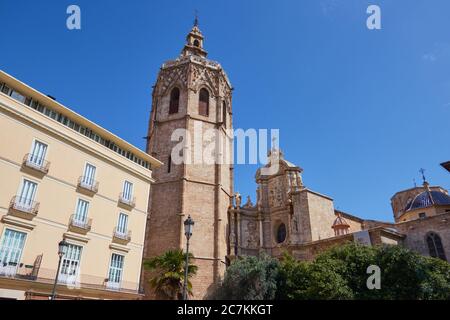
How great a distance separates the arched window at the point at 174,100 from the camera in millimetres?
31914

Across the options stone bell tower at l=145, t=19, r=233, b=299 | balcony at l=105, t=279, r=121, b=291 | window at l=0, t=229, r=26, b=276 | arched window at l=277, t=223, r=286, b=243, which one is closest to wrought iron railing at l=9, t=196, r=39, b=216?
window at l=0, t=229, r=26, b=276

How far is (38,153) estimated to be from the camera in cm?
1609

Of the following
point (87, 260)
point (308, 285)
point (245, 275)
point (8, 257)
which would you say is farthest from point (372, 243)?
point (8, 257)

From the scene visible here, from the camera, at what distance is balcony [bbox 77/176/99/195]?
A: 17.2 m

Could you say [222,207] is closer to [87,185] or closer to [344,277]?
[87,185]

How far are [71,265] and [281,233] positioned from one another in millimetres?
19404

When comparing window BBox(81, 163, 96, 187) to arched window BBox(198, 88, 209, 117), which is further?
arched window BBox(198, 88, 209, 117)

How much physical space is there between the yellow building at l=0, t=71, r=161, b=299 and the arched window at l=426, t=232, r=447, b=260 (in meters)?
18.1

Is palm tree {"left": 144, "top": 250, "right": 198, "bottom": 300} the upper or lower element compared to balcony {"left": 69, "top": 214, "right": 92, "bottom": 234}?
lower

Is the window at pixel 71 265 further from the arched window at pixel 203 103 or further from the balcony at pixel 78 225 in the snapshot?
the arched window at pixel 203 103

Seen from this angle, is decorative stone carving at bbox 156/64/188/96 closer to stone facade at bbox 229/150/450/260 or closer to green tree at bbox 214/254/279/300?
stone facade at bbox 229/150/450/260

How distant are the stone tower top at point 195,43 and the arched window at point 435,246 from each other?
95.5 ft
